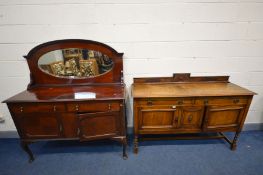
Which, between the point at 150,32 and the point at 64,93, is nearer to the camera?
the point at 64,93

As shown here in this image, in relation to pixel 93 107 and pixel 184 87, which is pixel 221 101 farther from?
pixel 93 107

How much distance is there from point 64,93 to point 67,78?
11.0 inches

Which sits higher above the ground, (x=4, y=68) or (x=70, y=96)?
(x=4, y=68)

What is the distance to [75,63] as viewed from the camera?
1.81 metres

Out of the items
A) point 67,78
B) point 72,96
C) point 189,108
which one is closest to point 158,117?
point 189,108

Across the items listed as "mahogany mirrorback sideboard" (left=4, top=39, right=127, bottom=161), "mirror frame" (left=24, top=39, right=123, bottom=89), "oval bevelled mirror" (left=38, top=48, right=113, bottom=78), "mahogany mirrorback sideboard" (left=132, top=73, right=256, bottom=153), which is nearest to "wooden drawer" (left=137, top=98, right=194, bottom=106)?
"mahogany mirrorback sideboard" (left=132, top=73, right=256, bottom=153)

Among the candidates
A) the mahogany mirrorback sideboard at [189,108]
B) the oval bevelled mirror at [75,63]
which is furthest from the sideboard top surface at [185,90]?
the oval bevelled mirror at [75,63]

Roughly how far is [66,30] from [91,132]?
1.21 metres

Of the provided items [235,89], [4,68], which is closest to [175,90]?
[235,89]

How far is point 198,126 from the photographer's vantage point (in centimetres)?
171

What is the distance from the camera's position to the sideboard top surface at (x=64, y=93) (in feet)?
4.74

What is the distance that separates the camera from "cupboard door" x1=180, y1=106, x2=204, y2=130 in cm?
161

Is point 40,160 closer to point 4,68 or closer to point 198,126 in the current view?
point 4,68

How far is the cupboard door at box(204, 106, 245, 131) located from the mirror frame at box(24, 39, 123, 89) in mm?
1104
